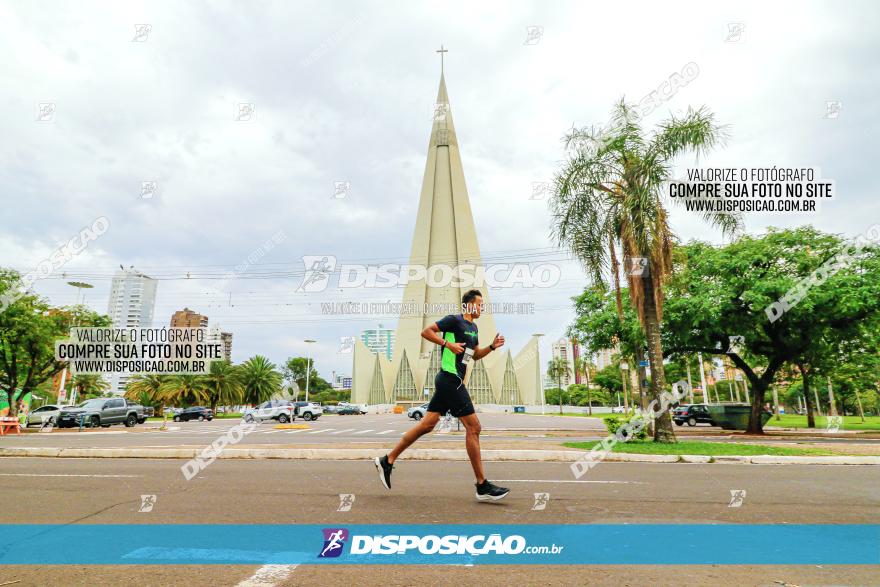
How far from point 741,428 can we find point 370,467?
2297cm

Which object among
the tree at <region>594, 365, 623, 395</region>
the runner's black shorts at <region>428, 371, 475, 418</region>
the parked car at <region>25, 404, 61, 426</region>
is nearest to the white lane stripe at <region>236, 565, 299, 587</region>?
the runner's black shorts at <region>428, 371, 475, 418</region>

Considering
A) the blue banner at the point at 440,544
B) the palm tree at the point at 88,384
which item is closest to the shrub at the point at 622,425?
the blue banner at the point at 440,544

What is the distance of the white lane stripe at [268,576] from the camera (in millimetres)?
2893

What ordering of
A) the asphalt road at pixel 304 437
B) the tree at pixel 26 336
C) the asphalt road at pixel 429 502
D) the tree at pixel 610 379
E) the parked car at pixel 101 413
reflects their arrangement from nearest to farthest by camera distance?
the asphalt road at pixel 429 502
the asphalt road at pixel 304 437
the tree at pixel 26 336
the parked car at pixel 101 413
the tree at pixel 610 379

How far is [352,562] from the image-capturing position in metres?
3.31

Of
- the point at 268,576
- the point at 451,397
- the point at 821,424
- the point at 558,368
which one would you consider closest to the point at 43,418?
the point at 451,397

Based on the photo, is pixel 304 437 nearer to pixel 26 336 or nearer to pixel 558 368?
pixel 26 336

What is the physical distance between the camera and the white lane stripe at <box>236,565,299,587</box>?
2893mm

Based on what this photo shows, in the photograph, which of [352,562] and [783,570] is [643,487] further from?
[352,562]

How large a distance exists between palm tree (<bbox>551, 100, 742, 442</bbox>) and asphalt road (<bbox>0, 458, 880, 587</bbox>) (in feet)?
18.9

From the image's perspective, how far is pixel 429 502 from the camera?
509cm

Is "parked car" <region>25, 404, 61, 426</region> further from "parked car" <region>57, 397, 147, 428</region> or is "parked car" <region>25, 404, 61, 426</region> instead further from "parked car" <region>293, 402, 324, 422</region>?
"parked car" <region>293, 402, 324, 422</region>

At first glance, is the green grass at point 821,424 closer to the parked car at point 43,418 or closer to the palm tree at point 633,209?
the palm tree at point 633,209

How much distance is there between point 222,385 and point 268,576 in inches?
2248
